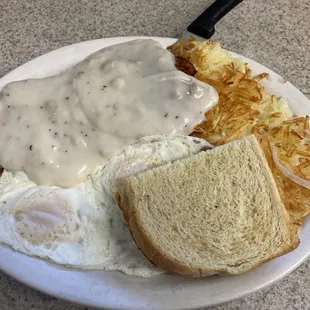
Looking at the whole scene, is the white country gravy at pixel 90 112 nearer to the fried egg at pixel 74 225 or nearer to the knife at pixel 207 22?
the fried egg at pixel 74 225

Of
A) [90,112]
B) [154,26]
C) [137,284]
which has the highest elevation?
[90,112]

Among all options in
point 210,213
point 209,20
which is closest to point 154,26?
point 209,20

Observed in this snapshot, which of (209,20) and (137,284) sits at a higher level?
(209,20)

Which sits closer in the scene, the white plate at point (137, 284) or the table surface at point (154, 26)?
the white plate at point (137, 284)

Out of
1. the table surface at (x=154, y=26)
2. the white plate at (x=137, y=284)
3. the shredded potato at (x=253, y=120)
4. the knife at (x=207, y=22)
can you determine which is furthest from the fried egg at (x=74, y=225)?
the table surface at (x=154, y=26)

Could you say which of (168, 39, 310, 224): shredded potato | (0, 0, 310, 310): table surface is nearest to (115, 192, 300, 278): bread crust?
(168, 39, 310, 224): shredded potato

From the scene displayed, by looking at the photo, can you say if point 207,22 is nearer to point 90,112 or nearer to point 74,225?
point 90,112

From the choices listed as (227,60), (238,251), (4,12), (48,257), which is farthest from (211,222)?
(4,12)

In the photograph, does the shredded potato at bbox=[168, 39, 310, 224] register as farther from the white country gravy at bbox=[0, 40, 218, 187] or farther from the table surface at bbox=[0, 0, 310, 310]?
the table surface at bbox=[0, 0, 310, 310]
